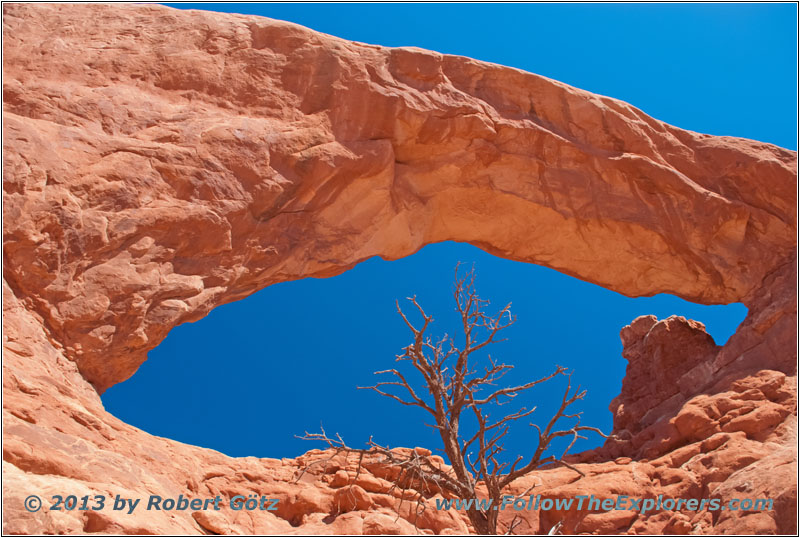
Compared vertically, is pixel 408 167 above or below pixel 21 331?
above

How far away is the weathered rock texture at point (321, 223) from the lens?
988 centimetres

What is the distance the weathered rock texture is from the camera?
9875 mm

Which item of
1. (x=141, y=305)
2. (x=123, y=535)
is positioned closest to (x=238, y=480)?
(x=141, y=305)

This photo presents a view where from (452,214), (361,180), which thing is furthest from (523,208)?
(361,180)

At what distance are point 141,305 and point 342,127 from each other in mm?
4958

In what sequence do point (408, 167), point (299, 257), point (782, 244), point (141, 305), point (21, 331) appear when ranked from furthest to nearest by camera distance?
point (782, 244), point (408, 167), point (299, 257), point (141, 305), point (21, 331)

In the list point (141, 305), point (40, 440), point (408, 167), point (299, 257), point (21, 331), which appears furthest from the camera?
point (408, 167)

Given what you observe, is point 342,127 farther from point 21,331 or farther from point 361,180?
point 21,331

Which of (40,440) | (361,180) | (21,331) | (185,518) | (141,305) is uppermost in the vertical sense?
(361,180)

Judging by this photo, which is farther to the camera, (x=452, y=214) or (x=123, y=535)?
(x=452, y=214)

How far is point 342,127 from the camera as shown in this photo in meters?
13.7

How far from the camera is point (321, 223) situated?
13.5 meters

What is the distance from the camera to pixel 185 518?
8.06 metres

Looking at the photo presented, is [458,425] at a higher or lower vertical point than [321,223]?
lower
